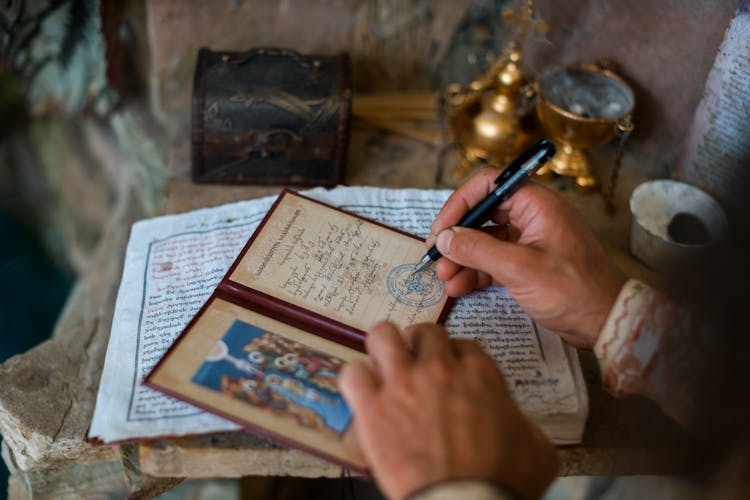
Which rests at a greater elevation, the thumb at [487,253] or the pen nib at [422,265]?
the thumb at [487,253]

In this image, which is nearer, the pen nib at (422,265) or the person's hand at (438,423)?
the person's hand at (438,423)

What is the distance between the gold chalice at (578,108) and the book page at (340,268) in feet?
1.55

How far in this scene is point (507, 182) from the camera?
109 centimetres

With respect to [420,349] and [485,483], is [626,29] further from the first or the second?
[485,483]

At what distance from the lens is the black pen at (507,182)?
1.07m

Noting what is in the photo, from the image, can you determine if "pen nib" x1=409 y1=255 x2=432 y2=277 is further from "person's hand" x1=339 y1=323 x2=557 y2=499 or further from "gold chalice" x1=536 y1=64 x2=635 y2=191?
"gold chalice" x1=536 y1=64 x2=635 y2=191

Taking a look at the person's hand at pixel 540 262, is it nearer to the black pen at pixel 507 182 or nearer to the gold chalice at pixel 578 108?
the black pen at pixel 507 182

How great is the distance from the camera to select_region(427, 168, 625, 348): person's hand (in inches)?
40.0

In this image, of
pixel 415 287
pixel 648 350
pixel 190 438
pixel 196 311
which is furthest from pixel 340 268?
pixel 648 350

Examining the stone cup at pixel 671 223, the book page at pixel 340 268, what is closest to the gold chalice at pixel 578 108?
the stone cup at pixel 671 223

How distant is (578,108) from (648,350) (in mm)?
705

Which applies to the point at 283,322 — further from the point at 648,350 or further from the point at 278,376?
the point at 648,350

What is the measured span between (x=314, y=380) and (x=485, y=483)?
299 mm

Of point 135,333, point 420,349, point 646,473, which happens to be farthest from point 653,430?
point 135,333
